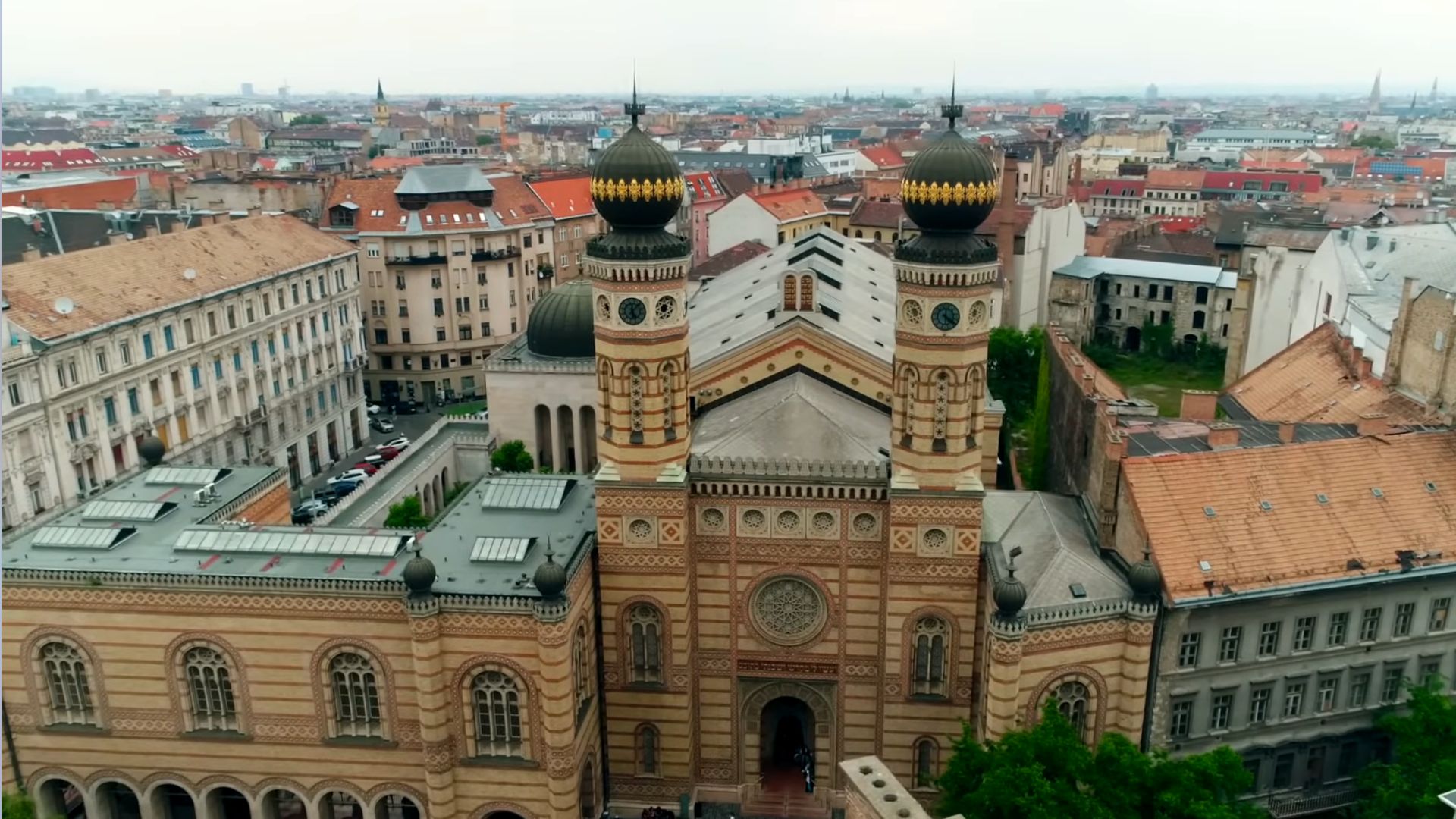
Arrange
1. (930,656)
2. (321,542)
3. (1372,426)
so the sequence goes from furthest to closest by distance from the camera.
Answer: (1372,426) < (930,656) < (321,542)

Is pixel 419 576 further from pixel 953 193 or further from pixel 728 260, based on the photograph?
pixel 728 260

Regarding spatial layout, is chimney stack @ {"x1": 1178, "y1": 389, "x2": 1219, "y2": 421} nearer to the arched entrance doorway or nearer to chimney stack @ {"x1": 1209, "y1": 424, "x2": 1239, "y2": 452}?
chimney stack @ {"x1": 1209, "y1": 424, "x2": 1239, "y2": 452}

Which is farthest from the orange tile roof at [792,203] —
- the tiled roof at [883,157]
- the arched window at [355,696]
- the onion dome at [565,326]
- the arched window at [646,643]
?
the arched window at [355,696]

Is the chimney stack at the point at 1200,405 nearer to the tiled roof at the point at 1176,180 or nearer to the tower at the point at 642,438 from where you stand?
the tower at the point at 642,438

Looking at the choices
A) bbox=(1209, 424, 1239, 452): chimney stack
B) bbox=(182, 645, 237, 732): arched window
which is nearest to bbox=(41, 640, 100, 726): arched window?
bbox=(182, 645, 237, 732): arched window

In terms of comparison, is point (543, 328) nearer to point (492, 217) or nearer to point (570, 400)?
point (570, 400)

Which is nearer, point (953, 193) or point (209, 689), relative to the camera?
point (953, 193)

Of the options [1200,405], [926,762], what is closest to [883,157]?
[1200,405]
